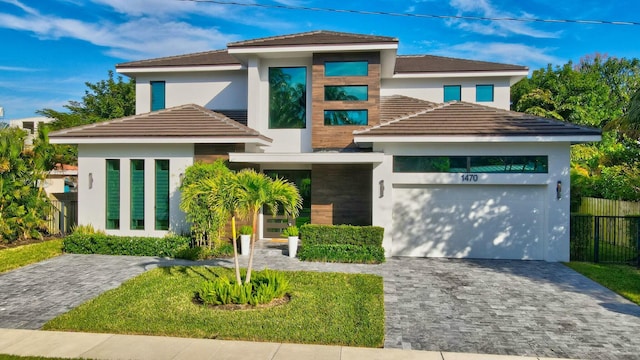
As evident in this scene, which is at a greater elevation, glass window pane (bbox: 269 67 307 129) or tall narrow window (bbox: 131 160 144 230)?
glass window pane (bbox: 269 67 307 129)

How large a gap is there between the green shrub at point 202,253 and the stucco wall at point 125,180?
1.44 m

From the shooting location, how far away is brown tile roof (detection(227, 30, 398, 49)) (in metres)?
14.4

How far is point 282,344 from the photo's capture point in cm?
626

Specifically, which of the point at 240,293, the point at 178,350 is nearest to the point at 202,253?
the point at 240,293

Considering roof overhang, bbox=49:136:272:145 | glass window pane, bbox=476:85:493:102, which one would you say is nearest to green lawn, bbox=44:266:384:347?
roof overhang, bbox=49:136:272:145

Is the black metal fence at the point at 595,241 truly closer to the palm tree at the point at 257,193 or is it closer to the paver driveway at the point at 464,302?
the paver driveway at the point at 464,302

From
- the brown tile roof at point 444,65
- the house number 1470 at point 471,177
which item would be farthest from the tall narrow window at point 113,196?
the brown tile roof at point 444,65

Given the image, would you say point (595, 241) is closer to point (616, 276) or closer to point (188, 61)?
point (616, 276)

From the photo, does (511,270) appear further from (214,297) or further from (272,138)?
(272,138)

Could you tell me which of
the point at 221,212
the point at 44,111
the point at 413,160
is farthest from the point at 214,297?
the point at 44,111

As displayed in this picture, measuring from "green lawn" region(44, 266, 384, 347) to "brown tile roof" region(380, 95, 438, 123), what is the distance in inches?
335

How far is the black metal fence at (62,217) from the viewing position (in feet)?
50.0

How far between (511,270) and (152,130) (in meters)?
12.3

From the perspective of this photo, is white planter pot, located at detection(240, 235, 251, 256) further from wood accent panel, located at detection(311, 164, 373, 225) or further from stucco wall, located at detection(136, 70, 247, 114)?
stucco wall, located at detection(136, 70, 247, 114)
